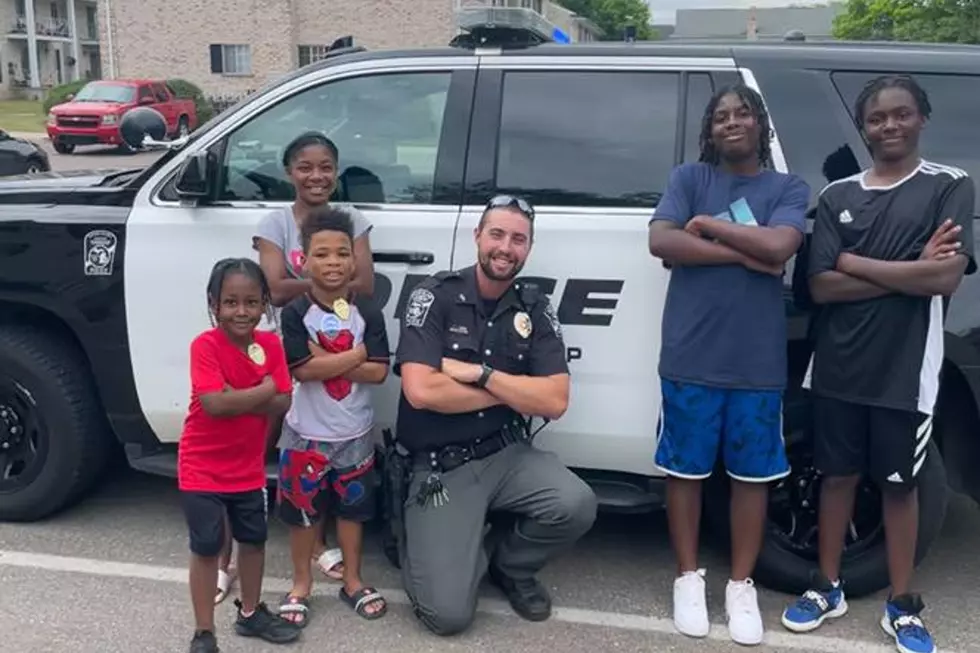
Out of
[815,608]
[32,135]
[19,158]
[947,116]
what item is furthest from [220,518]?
[32,135]

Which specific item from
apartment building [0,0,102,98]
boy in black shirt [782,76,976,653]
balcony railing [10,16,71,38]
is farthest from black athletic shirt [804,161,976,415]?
balcony railing [10,16,71,38]

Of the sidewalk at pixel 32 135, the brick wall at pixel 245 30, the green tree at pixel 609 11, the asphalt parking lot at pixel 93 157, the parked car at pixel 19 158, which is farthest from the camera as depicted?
the green tree at pixel 609 11

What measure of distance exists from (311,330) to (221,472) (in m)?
0.58

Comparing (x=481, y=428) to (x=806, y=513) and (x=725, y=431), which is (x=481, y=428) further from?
(x=806, y=513)

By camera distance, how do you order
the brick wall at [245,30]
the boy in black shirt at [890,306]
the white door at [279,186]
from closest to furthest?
1. the boy in black shirt at [890,306]
2. the white door at [279,186]
3. the brick wall at [245,30]

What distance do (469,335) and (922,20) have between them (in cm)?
2958

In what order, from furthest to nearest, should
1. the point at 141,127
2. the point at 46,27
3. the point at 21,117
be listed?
the point at 46,27 < the point at 21,117 < the point at 141,127

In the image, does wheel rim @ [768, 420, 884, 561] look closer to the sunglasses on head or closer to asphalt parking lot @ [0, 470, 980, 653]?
asphalt parking lot @ [0, 470, 980, 653]

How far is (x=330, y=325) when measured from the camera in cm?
354

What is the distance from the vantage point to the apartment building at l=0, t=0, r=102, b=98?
2162 inches

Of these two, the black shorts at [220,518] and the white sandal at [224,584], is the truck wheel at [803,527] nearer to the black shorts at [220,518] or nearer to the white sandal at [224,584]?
the black shorts at [220,518]

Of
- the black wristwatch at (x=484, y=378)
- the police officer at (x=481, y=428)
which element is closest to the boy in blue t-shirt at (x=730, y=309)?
the police officer at (x=481, y=428)

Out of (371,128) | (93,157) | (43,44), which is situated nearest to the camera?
(371,128)

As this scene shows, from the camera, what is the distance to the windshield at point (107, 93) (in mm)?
24297
